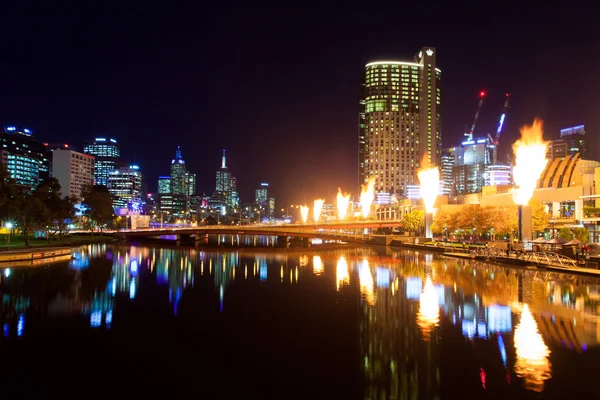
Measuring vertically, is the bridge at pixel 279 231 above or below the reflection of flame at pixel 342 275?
above

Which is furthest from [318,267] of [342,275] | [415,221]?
[415,221]

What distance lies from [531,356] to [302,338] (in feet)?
35.9

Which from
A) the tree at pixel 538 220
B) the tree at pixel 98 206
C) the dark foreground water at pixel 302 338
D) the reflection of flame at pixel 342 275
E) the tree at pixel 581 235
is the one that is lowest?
the reflection of flame at pixel 342 275

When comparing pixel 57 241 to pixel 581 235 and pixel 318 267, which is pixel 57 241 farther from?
pixel 581 235

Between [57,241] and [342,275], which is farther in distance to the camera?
[57,241]

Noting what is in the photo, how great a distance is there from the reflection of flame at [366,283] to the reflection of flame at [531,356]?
10965mm

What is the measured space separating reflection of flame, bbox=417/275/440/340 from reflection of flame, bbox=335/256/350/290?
8.07 m

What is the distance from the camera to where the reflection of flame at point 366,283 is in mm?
35781

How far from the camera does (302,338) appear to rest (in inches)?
943

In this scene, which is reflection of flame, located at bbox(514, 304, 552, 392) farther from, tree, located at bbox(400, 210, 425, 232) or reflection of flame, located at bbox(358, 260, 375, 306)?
tree, located at bbox(400, 210, 425, 232)

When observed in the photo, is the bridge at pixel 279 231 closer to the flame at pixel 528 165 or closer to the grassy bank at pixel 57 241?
the grassy bank at pixel 57 241

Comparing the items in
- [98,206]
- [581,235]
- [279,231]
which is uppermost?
[98,206]

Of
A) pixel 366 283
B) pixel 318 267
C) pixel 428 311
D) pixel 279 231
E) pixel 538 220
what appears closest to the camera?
pixel 428 311

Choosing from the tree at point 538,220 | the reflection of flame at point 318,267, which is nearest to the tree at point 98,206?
the reflection of flame at point 318,267
